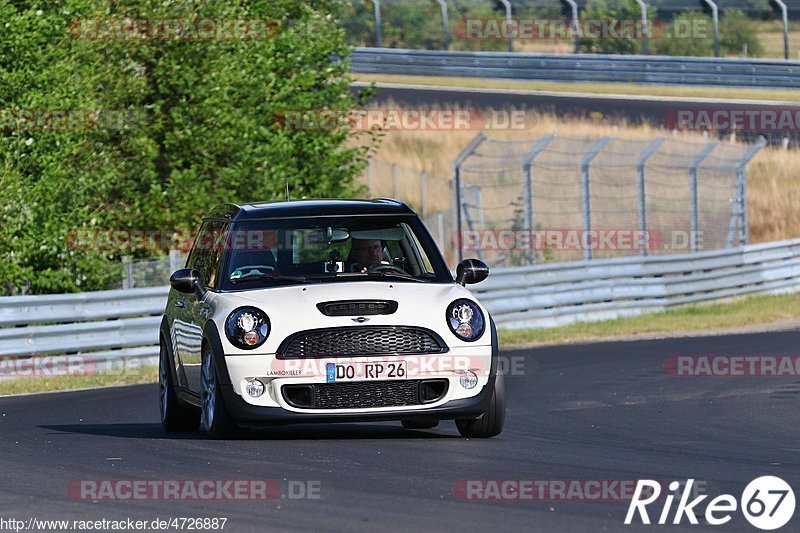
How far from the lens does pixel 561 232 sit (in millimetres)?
33500

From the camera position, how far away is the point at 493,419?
1030 centimetres

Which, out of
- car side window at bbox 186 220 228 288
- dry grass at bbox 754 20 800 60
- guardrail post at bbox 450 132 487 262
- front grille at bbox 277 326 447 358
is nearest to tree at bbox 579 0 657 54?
dry grass at bbox 754 20 800 60

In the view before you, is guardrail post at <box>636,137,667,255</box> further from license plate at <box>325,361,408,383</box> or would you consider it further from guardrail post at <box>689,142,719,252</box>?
license plate at <box>325,361,408,383</box>

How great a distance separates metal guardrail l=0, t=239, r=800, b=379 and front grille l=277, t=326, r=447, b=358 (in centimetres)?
904

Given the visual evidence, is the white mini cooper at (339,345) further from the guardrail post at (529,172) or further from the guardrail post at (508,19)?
the guardrail post at (508,19)

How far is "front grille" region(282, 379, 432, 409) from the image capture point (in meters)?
9.75

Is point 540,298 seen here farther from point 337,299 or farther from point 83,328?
point 337,299

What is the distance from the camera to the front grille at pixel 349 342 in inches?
382

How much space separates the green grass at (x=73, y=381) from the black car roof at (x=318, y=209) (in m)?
6.74

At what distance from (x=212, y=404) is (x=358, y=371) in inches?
43.6

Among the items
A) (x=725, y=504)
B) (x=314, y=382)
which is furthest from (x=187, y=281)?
(x=725, y=504)

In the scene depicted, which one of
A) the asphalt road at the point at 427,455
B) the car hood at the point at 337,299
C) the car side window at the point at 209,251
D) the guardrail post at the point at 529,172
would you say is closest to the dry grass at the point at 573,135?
the guardrail post at the point at 529,172

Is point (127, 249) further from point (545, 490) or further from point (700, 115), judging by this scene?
point (700, 115)

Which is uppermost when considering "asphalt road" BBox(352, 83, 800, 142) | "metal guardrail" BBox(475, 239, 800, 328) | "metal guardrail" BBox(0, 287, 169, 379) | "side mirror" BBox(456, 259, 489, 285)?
"asphalt road" BBox(352, 83, 800, 142)
